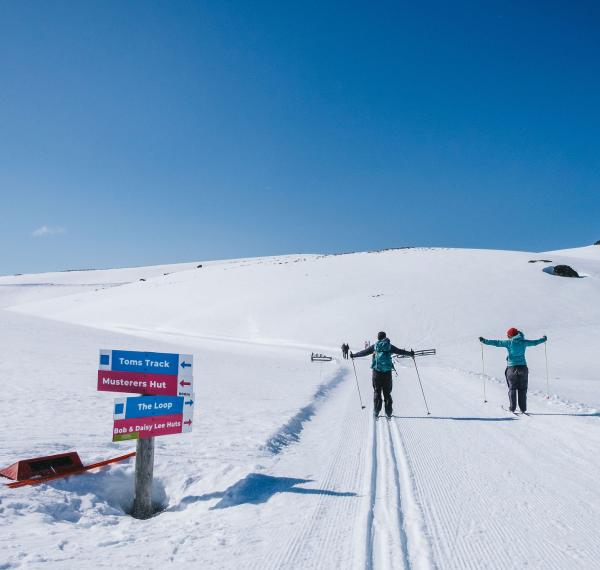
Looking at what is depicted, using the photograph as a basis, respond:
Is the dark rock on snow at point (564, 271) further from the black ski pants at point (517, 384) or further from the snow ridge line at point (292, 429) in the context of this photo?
the snow ridge line at point (292, 429)

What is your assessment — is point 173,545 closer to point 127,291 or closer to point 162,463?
point 162,463

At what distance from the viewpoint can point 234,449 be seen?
20.6ft

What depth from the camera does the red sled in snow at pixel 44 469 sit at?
4.52m

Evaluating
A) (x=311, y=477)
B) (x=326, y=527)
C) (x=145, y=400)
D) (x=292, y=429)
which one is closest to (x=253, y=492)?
(x=311, y=477)

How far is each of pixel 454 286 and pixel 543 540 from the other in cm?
4616

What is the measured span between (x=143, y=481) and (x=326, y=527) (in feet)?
6.79

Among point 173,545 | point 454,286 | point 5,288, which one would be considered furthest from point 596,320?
point 5,288

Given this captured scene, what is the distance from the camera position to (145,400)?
4.53 m

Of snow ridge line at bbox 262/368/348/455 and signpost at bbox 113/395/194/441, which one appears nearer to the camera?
signpost at bbox 113/395/194/441

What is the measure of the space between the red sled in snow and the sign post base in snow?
1.04 meters

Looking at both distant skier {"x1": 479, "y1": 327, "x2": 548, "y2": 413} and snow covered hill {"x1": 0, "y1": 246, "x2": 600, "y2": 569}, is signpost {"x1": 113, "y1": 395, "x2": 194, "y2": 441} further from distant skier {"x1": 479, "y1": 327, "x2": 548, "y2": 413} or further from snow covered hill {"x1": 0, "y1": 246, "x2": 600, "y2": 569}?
distant skier {"x1": 479, "y1": 327, "x2": 548, "y2": 413}

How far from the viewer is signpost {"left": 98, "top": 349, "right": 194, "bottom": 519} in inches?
171

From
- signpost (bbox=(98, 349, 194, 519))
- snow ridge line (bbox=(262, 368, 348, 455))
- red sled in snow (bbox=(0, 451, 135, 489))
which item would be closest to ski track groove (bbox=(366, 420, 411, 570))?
snow ridge line (bbox=(262, 368, 348, 455))

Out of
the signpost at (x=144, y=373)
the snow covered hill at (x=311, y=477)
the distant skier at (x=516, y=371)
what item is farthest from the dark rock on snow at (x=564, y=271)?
the signpost at (x=144, y=373)
